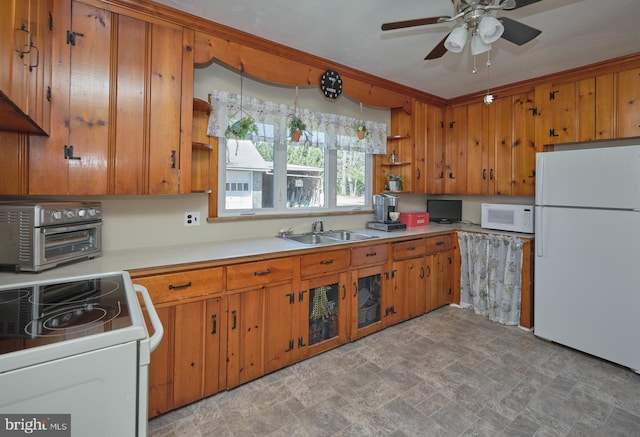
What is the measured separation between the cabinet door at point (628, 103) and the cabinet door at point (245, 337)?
3426 millimetres

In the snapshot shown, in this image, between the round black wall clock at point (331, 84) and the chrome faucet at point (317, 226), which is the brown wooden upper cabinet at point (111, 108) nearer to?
the round black wall clock at point (331, 84)

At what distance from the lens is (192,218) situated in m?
2.40

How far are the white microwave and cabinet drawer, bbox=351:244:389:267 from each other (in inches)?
56.6

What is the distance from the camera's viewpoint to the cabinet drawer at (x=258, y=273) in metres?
1.97

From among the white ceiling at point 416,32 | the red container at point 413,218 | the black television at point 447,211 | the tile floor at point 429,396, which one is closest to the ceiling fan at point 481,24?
the white ceiling at point 416,32

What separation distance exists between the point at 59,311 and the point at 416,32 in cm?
269

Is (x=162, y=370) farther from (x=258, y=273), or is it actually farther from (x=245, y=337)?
(x=258, y=273)

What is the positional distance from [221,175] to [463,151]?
3016mm

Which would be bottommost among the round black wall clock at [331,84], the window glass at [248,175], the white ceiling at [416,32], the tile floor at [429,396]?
the tile floor at [429,396]

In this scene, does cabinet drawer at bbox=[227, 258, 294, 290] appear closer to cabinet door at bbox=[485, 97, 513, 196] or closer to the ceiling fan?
the ceiling fan

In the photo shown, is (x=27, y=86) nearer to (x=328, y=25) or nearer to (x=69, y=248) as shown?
(x=69, y=248)

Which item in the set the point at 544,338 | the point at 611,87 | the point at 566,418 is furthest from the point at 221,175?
the point at 611,87

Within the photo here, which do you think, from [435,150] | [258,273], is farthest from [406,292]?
[435,150]

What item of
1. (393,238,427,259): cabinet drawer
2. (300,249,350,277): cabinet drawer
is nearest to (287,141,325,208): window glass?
(300,249,350,277): cabinet drawer
